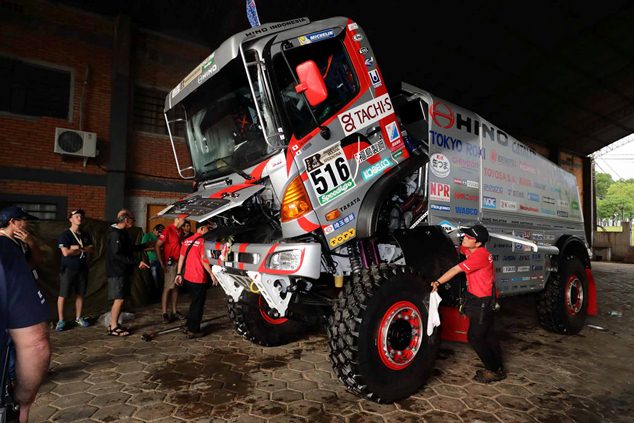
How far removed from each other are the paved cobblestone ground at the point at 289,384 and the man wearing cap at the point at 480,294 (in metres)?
0.31

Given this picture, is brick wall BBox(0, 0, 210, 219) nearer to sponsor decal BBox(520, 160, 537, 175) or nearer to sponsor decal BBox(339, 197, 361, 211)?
sponsor decal BBox(339, 197, 361, 211)

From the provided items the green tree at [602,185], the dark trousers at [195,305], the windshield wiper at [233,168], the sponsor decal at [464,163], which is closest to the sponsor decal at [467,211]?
the sponsor decal at [464,163]

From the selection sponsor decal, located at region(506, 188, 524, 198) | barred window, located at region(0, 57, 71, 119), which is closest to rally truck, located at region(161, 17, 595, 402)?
sponsor decal, located at region(506, 188, 524, 198)

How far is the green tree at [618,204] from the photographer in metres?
64.2

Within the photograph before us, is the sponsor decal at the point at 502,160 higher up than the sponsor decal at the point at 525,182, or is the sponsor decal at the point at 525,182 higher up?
the sponsor decal at the point at 502,160

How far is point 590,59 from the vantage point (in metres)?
15.4

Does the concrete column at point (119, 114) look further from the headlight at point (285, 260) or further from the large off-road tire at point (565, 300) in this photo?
the large off-road tire at point (565, 300)

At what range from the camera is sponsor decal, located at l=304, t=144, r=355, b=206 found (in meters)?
3.42

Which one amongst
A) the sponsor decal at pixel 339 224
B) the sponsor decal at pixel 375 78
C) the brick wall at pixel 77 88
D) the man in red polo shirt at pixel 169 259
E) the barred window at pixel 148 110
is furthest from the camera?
the barred window at pixel 148 110

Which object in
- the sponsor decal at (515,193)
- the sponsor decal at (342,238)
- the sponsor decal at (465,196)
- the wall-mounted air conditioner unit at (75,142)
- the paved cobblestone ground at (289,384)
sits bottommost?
the paved cobblestone ground at (289,384)

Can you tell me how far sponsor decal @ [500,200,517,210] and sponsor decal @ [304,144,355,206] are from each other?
2.91 metres

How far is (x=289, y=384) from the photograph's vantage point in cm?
389

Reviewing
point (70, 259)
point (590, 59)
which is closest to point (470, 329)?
point (70, 259)

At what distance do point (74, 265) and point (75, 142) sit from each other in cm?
493
